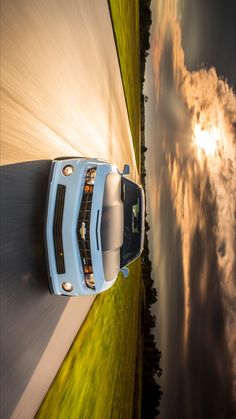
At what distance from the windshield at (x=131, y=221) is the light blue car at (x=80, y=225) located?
0.85 metres

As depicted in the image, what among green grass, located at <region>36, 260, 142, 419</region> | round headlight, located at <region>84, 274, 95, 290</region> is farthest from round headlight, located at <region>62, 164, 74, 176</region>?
green grass, located at <region>36, 260, 142, 419</region>

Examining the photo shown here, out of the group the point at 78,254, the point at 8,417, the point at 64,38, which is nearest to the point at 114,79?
the point at 64,38

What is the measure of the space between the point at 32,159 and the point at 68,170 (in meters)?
0.54

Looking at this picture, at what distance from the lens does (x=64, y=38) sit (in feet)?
16.3

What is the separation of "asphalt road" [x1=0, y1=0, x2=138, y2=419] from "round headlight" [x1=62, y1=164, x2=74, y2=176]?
26 centimetres

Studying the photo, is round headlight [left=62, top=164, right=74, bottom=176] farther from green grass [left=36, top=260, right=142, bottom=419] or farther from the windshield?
green grass [left=36, top=260, right=142, bottom=419]

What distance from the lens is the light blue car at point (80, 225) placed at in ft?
13.3

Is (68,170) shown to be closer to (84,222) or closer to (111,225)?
(84,222)

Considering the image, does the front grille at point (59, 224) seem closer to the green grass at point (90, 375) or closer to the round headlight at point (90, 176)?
the round headlight at point (90, 176)

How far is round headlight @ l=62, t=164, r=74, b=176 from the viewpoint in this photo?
13.8 feet

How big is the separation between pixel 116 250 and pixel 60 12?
11.9 feet

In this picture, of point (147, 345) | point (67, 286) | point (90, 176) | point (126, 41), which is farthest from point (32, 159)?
point (147, 345)

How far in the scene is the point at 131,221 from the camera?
19.6 ft

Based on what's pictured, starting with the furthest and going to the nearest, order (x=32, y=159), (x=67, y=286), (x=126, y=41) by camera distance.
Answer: (x=126, y=41), (x=67, y=286), (x=32, y=159)
